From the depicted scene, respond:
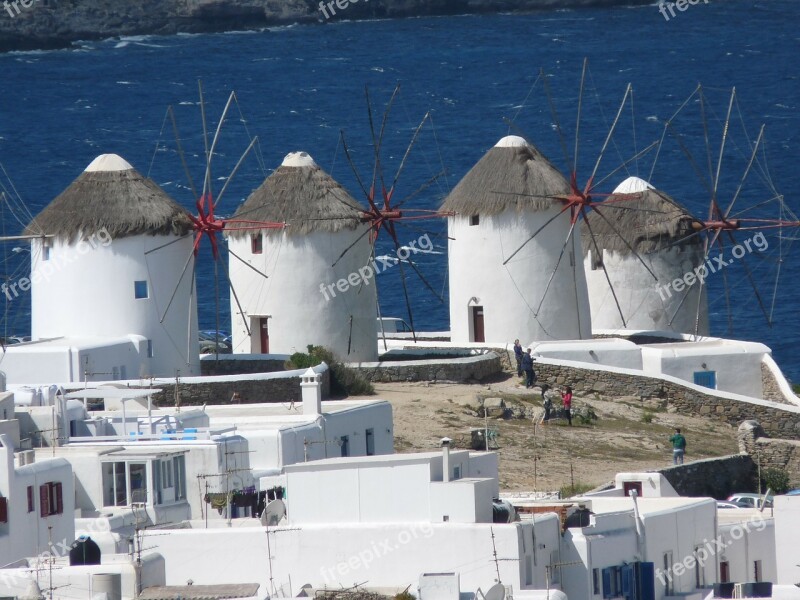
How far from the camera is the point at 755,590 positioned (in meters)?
28.2

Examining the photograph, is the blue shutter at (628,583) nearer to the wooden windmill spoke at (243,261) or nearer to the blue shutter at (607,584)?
the blue shutter at (607,584)

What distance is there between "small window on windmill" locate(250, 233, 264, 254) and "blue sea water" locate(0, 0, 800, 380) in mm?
25149

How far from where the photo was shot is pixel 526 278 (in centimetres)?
5919

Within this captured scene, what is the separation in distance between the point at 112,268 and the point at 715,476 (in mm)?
14164

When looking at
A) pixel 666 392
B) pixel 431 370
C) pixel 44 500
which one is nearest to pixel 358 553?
pixel 44 500

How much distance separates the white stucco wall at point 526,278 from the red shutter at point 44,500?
24830 millimetres

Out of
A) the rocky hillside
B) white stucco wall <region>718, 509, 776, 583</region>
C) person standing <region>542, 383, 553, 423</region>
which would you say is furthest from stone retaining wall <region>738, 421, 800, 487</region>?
the rocky hillside

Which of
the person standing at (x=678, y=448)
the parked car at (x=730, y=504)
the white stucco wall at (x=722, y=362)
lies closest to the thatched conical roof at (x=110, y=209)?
the white stucco wall at (x=722, y=362)

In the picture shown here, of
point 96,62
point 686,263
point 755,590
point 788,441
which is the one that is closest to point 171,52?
point 96,62

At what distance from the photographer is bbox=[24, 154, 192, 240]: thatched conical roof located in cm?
5231

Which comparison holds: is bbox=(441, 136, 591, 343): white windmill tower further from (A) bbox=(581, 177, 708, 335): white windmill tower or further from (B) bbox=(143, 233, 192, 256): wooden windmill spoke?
(B) bbox=(143, 233, 192, 256): wooden windmill spoke

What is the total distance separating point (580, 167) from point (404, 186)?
8.27 meters

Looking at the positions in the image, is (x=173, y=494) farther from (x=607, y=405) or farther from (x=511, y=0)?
(x=511, y=0)

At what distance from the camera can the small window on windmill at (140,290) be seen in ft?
173
